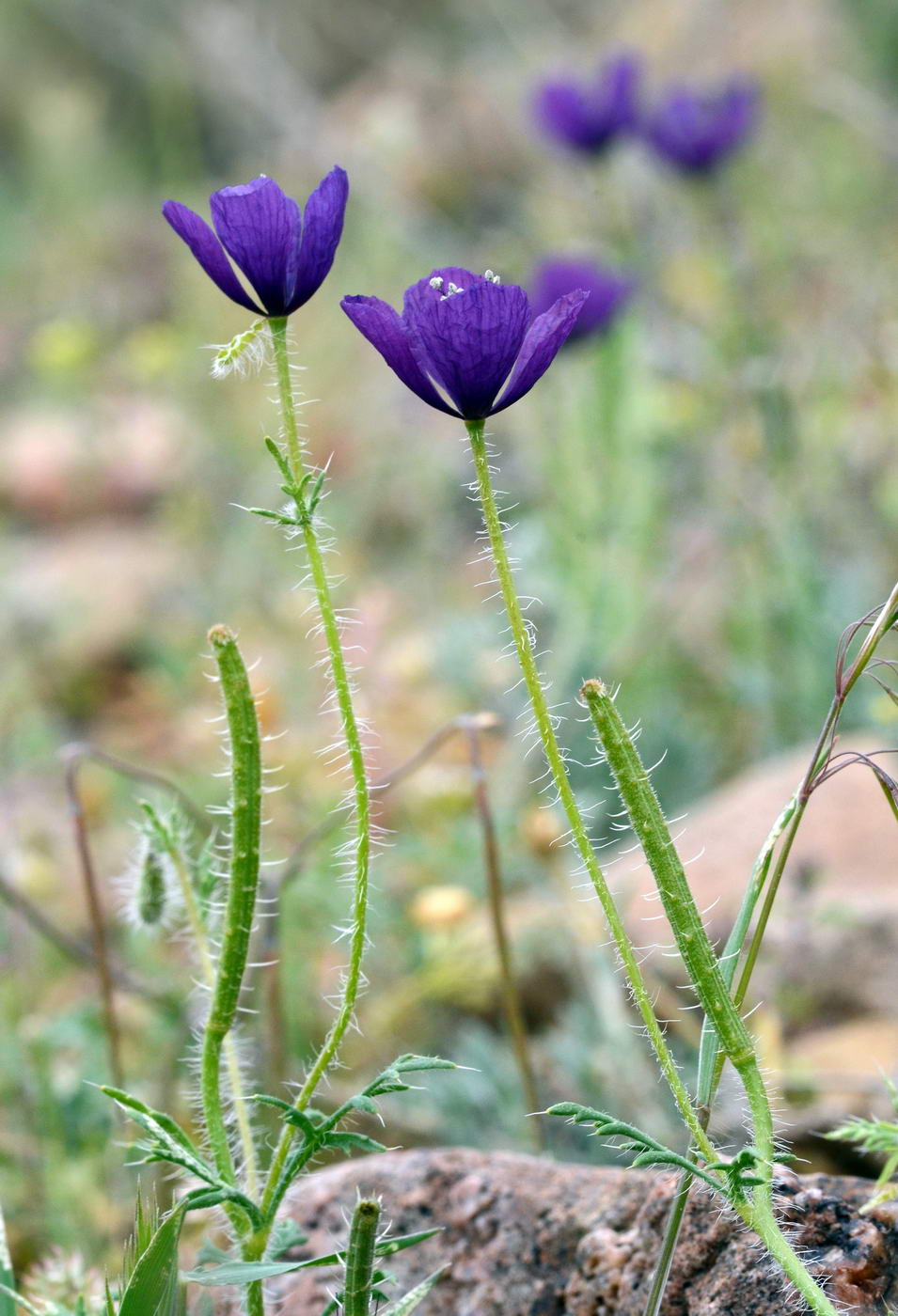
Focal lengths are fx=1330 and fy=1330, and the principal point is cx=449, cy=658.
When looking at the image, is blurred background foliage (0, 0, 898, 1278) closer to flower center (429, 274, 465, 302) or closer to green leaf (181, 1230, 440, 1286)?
green leaf (181, 1230, 440, 1286)

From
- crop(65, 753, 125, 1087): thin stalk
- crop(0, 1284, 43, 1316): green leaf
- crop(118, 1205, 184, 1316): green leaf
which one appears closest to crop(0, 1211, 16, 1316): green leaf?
crop(0, 1284, 43, 1316): green leaf

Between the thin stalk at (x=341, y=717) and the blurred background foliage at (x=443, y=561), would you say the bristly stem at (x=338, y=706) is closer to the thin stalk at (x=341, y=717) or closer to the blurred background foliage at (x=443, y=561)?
the thin stalk at (x=341, y=717)

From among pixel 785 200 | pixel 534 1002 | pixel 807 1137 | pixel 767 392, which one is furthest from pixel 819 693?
pixel 785 200

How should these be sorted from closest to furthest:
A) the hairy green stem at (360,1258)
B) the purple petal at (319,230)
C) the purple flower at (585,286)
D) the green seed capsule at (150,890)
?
the hairy green stem at (360,1258), the purple petal at (319,230), the green seed capsule at (150,890), the purple flower at (585,286)

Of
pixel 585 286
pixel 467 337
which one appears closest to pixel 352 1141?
pixel 467 337

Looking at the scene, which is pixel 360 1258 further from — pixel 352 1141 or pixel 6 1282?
pixel 6 1282

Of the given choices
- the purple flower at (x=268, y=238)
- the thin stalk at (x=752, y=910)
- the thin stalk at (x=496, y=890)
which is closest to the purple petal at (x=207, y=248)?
the purple flower at (x=268, y=238)
